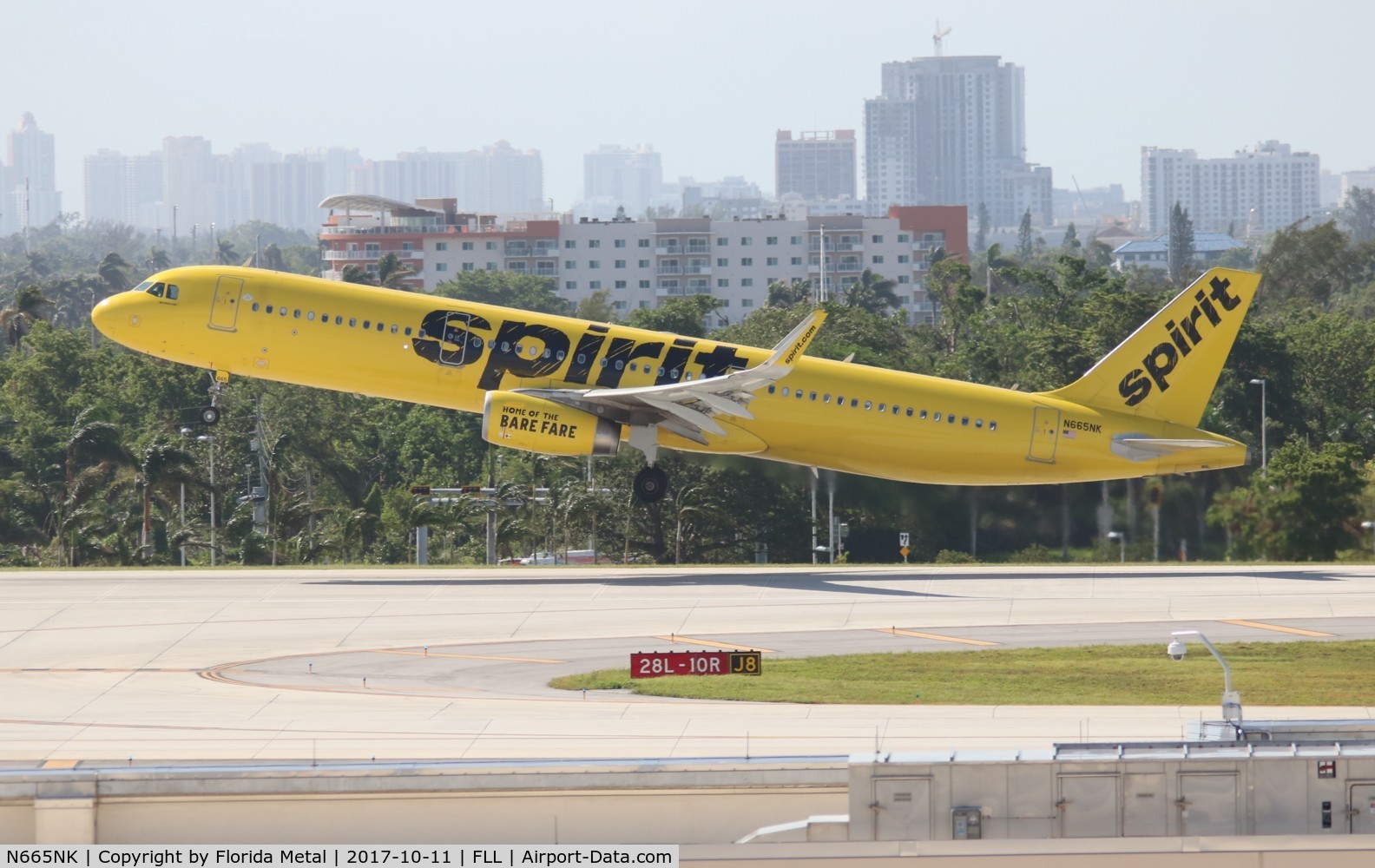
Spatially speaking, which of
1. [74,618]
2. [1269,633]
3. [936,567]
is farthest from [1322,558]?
[74,618]

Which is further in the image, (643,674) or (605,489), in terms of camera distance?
(605,489)

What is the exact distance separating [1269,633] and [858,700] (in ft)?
40.3

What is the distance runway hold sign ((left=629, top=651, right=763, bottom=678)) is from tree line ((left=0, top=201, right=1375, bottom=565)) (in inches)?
736

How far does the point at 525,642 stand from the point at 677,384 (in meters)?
10.9

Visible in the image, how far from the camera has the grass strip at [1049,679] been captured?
31.7 meters

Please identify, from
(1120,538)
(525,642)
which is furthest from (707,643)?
(1120,538)

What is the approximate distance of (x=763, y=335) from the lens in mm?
102188

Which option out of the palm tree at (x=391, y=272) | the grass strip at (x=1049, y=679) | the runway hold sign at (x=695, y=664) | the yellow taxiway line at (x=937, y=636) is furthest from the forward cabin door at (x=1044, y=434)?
the palm tree at (x=391, y=272)

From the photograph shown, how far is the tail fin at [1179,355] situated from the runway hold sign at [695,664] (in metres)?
17.8

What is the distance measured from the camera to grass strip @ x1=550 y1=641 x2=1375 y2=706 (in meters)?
31.7

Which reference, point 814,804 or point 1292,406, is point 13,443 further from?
point 814,804

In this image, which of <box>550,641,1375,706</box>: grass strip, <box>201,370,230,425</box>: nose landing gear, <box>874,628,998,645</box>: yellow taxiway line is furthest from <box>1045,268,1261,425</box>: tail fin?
<box>201,370,230,425</box>: nose landing gear

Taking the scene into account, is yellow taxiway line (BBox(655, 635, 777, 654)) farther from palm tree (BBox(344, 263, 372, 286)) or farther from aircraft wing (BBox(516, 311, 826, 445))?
palm tree (BBox(344, 263, 372, 286))

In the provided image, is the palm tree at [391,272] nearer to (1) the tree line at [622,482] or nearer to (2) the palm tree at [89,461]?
(1) the tree line at [622,482]
